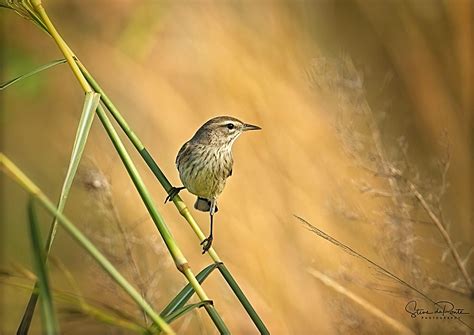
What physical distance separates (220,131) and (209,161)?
174 mm

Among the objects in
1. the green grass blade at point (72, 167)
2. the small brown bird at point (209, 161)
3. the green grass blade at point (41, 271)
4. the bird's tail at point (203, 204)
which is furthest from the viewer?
the bird's tail at point (203, 204)

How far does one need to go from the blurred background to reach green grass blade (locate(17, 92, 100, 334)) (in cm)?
147

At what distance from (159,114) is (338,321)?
1.32m

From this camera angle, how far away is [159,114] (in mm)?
3623

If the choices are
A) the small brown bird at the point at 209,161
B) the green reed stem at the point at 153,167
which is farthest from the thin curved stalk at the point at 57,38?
the small brown bird at the point at 209,161

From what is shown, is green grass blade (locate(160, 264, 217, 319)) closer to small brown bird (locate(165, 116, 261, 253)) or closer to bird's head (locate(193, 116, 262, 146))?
small brown bird (locate(165, 116, 261, 253))

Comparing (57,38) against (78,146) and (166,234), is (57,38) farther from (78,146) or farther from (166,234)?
(166,234)

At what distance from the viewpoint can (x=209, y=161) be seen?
8.67 feet

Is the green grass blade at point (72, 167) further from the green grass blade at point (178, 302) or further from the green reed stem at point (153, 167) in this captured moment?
the green grass blade at point (178, 302)

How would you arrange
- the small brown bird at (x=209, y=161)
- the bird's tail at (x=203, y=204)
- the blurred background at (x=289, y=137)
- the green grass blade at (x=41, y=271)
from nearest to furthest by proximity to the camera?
the green grass blade at (x=41, y=271) → the small brown bird at (x=209, y=161) → the bird's tail at (x=203, y=204) → the blurred background at (x=289, y=137)

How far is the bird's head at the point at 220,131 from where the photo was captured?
8.91 feet

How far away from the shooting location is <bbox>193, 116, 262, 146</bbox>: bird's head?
271cm

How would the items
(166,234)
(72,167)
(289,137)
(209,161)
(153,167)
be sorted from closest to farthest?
(72,167) → (166,234) → (153,167) → (209,161) → (289,137)

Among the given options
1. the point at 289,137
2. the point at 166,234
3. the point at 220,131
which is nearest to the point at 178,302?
the point at 166,234
